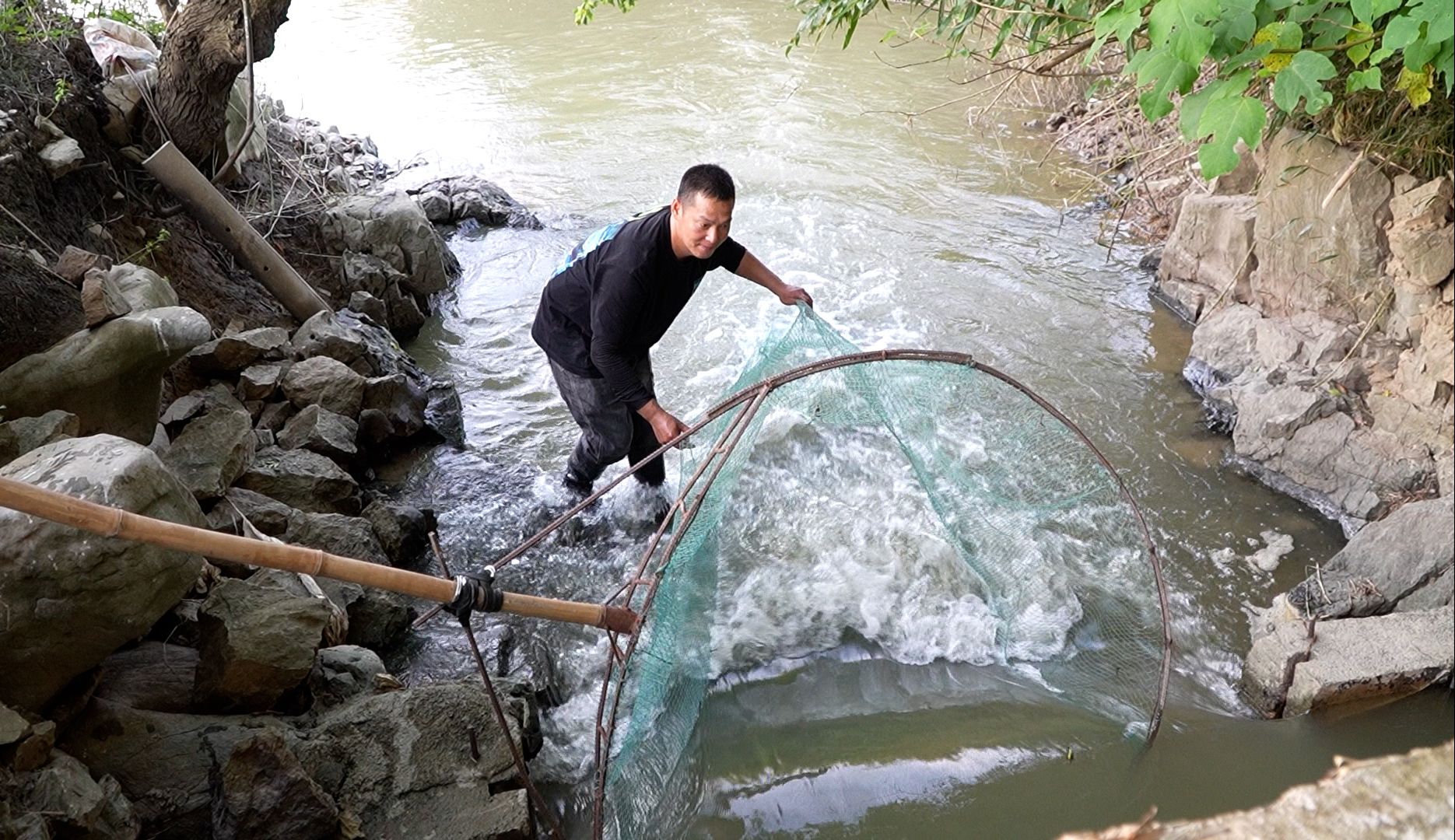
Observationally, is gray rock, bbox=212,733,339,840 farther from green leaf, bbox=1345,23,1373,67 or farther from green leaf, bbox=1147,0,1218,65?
green leaf, bbox=1345,23,1373,67

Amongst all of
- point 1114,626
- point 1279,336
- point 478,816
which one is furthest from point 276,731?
point 1279,336

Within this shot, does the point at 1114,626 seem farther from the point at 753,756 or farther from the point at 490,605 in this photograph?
the point at 490,605

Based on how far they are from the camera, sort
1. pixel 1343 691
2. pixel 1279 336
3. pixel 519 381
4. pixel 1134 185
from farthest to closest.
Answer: pixel 1134 185, pixel 519 381, pixel 1279 336, pixel 1343 691

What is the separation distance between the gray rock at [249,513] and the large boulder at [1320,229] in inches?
186

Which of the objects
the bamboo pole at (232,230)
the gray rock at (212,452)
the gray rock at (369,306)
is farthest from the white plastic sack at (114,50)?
the gray rock at (212,452)

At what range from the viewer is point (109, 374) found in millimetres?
3367

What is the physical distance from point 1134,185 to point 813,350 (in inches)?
169

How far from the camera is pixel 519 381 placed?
220 inches

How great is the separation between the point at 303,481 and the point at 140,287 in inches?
41.1

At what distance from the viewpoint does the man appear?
3004 millimetres

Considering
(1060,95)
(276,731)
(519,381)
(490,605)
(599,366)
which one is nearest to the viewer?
(490,605)

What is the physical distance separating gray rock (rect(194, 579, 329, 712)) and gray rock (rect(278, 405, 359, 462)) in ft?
4.41

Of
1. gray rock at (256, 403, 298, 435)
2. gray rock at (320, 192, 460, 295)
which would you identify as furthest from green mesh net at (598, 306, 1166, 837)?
gray rock at (320, 192, 460, 295)

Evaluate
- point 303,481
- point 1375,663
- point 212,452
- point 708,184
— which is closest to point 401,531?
point 303,481
